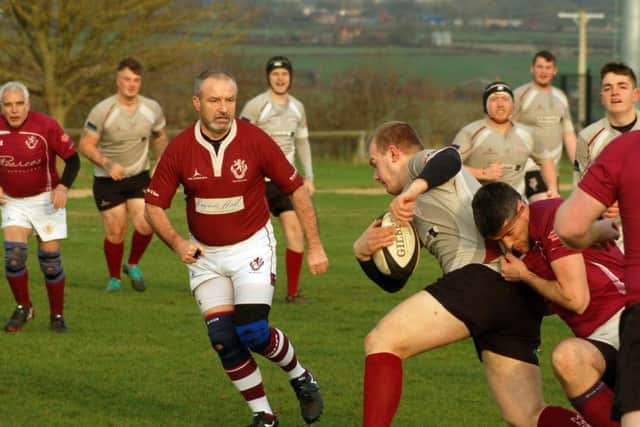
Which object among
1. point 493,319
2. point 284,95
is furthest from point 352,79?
point 493,319

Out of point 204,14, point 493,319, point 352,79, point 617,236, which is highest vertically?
point 617,236

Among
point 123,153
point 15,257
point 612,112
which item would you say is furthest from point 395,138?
point 123,153

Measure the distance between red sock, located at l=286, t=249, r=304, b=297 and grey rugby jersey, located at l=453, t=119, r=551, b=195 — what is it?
1970 mm

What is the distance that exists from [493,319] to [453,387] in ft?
8.79

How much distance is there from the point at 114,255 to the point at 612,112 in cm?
610

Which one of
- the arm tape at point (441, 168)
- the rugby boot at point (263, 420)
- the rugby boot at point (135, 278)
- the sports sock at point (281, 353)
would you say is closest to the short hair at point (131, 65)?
the rugby boot at point (135, 278)

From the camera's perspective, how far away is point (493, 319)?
6.79 m

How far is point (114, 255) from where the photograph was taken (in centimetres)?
1448

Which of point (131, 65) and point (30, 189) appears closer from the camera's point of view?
point (30, 189)

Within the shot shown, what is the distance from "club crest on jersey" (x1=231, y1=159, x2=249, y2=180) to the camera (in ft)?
27.3

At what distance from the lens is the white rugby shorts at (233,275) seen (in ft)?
27.2

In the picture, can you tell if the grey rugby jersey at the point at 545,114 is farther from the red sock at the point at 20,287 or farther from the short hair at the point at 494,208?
the short hair at the point at 494,208

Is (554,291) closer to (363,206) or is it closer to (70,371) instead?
(70,371)

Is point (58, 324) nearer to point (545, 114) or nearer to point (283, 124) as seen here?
point (283, 124)
